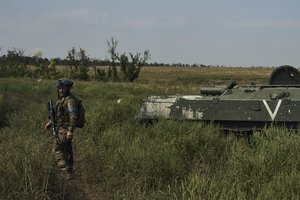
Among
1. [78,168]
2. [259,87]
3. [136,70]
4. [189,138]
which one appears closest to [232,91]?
[259,87]

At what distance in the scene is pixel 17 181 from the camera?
5453 mm

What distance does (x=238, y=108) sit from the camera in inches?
407

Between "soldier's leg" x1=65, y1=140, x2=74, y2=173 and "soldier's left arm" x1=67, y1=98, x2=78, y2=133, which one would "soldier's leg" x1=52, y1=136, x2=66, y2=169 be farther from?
"soldier's left arm" x1=67, y1=98, x2=78, y2=133

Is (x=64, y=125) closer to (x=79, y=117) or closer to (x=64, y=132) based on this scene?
(x=64, y=132)

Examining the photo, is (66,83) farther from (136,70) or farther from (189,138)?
(136,70)

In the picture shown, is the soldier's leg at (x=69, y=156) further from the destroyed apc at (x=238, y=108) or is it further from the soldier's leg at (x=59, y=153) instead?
the destroyed apc at (x=238, y=108)

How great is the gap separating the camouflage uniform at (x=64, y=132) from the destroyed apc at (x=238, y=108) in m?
2.89

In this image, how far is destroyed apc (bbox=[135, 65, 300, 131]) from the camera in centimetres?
1000

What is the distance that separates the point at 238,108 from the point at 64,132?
382 centimetres

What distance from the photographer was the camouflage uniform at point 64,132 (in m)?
7.93

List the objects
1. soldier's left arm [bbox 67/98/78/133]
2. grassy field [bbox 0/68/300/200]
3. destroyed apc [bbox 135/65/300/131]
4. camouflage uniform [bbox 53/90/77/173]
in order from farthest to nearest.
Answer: destroyed apc [bbox 135/65/300/131], camouflage uniform [bbox 53/90/77/173], soldier's left arm [bbox 67/98/78/133], grassy field [bbox 0/68/300/200]

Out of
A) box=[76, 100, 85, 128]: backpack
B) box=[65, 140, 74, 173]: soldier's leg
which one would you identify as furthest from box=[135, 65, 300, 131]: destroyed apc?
box=[65, 140, 74, 173]: soldier's leg

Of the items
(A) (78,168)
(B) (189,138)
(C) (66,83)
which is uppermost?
(C) (66,83)

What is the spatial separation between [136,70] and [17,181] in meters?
38.6
